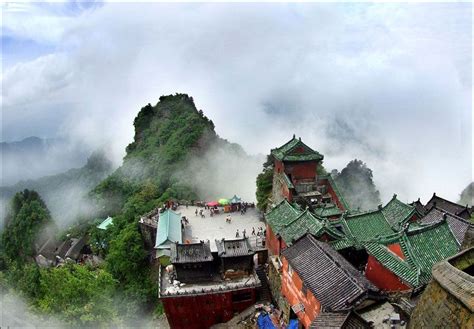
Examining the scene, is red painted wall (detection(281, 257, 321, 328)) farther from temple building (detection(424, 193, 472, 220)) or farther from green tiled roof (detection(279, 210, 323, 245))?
temple building (detection(424, 193, 472, 220))

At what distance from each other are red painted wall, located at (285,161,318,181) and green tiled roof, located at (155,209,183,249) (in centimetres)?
1387

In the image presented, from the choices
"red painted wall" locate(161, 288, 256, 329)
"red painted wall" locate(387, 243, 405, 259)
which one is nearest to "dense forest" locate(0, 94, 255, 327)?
"red painted wall" locate(161, 288, 256, 329)

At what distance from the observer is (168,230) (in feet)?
127

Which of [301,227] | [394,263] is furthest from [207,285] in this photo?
[394,263]

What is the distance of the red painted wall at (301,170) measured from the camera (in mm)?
39344

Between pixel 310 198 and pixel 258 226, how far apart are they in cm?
828

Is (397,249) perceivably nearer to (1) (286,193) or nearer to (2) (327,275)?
(2) (327,275)

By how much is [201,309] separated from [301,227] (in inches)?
431

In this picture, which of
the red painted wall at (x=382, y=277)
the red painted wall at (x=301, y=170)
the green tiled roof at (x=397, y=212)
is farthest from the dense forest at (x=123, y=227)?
the green tiled roof at (x=397, y=212)

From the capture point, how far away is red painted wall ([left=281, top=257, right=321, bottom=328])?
2158 centimetres

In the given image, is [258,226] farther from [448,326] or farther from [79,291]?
[448,326]

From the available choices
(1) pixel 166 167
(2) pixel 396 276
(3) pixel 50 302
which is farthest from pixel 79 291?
(1) pixel 166 167

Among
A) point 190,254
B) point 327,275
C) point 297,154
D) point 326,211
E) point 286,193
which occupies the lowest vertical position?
point 327,275

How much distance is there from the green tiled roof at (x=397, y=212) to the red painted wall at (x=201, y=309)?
1277cm
